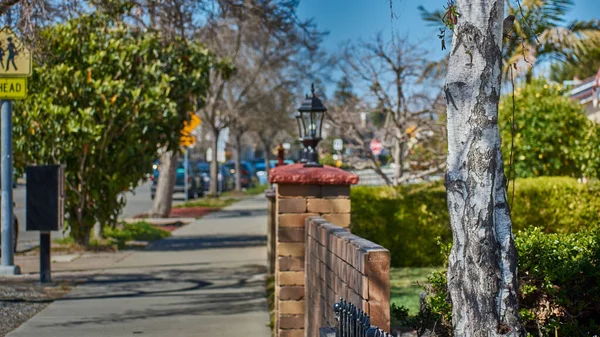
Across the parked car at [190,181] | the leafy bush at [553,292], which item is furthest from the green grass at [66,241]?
the parked car at [190,181]

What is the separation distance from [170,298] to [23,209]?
17492 millimetres

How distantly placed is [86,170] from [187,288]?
16.8 feet

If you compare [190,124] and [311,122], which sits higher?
[190,124]

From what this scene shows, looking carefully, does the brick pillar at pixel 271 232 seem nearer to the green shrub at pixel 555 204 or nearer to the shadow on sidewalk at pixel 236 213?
the green shrub at pixel 555 204

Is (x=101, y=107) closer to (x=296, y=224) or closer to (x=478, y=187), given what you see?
(x=296, y=224)

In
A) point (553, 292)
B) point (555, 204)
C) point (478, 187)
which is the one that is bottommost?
point (553, 292)

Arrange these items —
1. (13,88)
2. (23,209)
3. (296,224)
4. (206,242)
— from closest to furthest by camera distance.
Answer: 1. (296,224)
2. (13,88)
3. (206,242)
4. (23,209)

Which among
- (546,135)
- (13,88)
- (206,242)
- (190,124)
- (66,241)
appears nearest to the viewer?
(13,88)

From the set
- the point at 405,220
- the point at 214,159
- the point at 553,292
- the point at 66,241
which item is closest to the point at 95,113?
the point at 66,241

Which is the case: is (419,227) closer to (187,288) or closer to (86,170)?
(187,288)

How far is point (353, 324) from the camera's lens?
422 centimetres

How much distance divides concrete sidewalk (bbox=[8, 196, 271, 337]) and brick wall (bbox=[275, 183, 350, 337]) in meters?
0.82

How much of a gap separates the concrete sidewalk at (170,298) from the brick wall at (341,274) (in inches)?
63.2

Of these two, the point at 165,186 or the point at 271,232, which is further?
A: the point at 165,186
